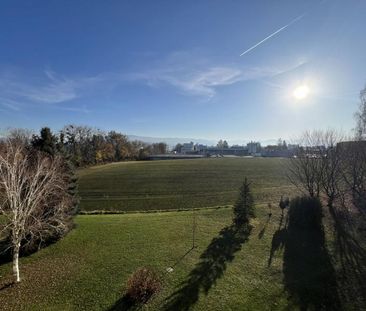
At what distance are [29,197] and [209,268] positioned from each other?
9858 millimetres

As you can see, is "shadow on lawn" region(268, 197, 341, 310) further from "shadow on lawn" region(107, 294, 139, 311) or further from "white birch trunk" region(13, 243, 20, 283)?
"white birch trunk" region(13, 243, 20, 283)

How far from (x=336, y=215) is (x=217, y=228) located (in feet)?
37.9

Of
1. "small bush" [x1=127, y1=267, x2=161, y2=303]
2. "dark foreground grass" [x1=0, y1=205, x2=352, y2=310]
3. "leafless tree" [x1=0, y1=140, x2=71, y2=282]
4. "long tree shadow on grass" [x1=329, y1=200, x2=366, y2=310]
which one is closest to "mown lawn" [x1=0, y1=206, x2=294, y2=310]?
"dark foreground grass" [x1=0, y1=205, x2=352, y2=310]

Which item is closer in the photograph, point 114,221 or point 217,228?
point 217,228

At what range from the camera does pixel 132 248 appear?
16797 mm

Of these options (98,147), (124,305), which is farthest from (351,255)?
(98,147)

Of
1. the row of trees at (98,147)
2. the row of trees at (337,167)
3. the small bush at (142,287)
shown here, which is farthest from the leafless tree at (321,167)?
the row of trees at (98,147)

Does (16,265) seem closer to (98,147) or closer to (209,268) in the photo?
(209,268)

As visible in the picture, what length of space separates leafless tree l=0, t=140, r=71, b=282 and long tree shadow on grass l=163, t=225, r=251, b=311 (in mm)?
7078

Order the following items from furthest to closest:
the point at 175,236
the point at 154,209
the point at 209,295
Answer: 1. the point at 154,209
2. the point at 175,236
3. the point at 209,295

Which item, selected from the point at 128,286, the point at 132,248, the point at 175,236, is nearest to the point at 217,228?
the point at 175,236

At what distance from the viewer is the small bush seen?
11.2 metres

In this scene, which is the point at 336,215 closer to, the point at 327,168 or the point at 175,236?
the point at 327,168

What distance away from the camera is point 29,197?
13.1 m
